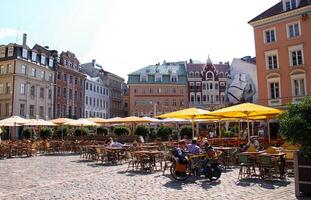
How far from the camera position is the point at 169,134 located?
33.5 m

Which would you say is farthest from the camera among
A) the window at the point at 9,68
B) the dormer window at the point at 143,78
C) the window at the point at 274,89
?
the dormer window at the point at 143,78

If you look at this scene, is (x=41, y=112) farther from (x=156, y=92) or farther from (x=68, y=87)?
(x=156, y=92)

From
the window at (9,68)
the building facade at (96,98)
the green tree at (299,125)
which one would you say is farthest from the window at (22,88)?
the green tree at (299,125)

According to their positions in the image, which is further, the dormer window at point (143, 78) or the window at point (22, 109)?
the dormer window at point (143, 78)

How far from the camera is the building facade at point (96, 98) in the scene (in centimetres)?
6644

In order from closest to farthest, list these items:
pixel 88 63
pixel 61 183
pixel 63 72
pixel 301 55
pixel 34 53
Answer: pixel 61 183
pixel 301 55
pixel 34 53
pixel 63 72
pixel 88 63

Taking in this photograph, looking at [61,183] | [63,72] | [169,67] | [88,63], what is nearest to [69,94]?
[63,72]

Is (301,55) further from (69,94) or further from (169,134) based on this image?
(69,94)

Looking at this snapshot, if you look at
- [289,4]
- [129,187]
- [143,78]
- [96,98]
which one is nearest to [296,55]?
[289,4]

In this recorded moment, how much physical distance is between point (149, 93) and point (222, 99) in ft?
54.2

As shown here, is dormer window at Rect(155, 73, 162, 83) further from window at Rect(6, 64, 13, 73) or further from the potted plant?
the potted plant

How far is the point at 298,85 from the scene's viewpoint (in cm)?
3309

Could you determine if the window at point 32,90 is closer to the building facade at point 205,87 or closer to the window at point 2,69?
the window at point 2,69

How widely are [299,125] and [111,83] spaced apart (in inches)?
2786
